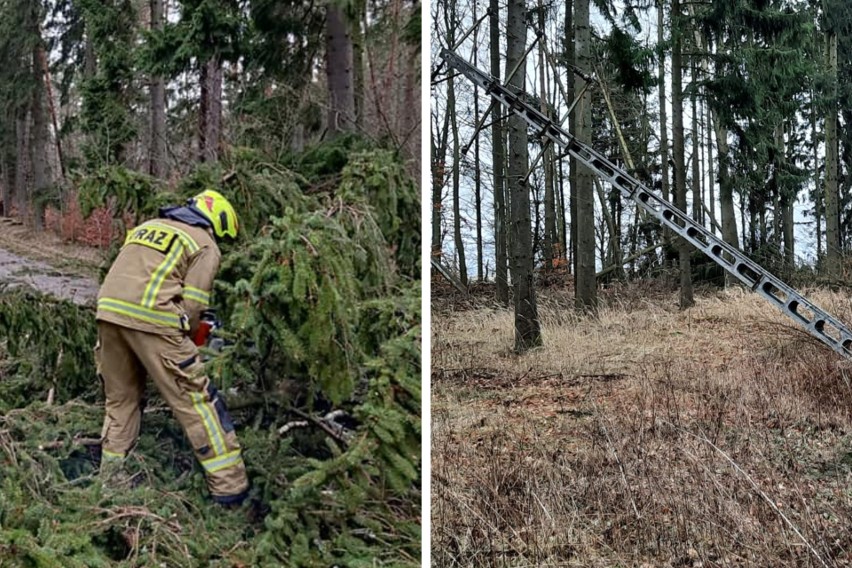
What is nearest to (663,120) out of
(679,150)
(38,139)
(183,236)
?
(679,150)

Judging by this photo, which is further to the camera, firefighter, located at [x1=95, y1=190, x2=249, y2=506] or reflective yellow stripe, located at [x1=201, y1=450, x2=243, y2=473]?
reflective yellow stripe, located at [x1=201, y1=450, x2=243, y2=473]

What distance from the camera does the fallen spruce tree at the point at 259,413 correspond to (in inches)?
94.5

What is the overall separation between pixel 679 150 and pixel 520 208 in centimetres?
66

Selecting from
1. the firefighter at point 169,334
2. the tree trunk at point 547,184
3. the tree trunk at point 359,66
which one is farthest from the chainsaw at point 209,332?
the tree trunk at point 547,184

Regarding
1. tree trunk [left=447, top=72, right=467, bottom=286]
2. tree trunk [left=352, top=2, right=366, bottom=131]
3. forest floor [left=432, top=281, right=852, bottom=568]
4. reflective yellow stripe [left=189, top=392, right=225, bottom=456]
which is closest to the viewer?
forest floor [left=432, top=281, right=852, bottom=568]

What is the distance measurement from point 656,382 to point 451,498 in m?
0.88

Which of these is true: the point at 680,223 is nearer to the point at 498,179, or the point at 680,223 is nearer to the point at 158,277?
the point at 498,179

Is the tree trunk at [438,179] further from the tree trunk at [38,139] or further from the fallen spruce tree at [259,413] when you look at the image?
the tree trunk at [38,139]

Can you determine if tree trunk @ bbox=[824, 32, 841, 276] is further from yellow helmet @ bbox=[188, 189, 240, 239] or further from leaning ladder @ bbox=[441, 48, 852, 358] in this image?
yellow helmet @ bbox=[188, 189, 240, 239]

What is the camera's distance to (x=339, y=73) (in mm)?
2938

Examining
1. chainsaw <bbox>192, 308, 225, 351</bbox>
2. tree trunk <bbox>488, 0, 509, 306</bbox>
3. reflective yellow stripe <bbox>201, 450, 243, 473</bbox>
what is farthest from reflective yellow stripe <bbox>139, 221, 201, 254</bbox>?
tree trunk <bbox>488, 0, 509, 306</bbox>

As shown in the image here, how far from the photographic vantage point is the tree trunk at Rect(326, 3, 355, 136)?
9.53ft

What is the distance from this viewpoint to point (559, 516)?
2477mm

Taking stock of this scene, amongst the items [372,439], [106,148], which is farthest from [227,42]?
[372,439]
